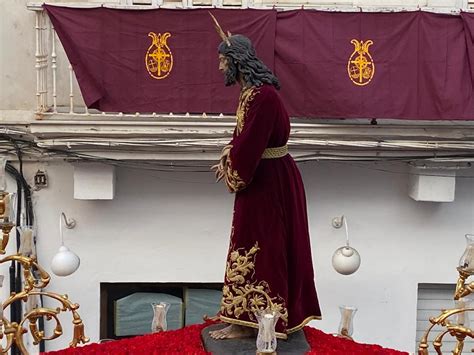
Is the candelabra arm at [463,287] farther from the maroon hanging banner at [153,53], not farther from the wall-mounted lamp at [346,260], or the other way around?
the maroon hanging banner at [153,53]

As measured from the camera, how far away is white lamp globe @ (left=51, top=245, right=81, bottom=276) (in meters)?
6.44

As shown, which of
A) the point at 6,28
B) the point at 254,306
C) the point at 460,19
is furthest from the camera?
the point at 6,28

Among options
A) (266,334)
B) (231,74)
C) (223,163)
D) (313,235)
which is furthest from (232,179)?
(313,235)

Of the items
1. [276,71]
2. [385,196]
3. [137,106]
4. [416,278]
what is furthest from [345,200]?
[137,106]

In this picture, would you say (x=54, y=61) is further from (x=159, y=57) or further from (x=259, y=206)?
(x=259, y=206)

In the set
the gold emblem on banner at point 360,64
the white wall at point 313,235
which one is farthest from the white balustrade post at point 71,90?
the gold emblem on banner at point 360,64

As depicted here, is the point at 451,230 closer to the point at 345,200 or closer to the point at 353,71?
the point at 345,200

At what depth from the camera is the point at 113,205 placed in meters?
6.97

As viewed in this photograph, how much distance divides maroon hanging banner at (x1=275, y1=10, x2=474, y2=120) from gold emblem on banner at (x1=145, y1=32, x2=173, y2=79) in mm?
881

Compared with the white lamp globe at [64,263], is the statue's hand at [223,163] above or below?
above

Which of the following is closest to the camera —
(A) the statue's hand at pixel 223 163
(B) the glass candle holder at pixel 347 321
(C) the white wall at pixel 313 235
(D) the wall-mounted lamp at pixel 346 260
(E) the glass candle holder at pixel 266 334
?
(E) the glass candle holder at pixel 266 334

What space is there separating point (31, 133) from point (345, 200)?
279 cm

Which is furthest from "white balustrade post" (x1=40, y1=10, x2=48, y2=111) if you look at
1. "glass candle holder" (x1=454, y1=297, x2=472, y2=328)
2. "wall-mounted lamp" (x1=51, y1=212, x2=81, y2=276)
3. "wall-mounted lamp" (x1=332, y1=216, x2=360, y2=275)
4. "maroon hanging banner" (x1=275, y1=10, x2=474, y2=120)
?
"glass candle holder" (x1=454, y1=297, x2=472, y2=328)

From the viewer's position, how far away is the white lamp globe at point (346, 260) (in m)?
6.54
